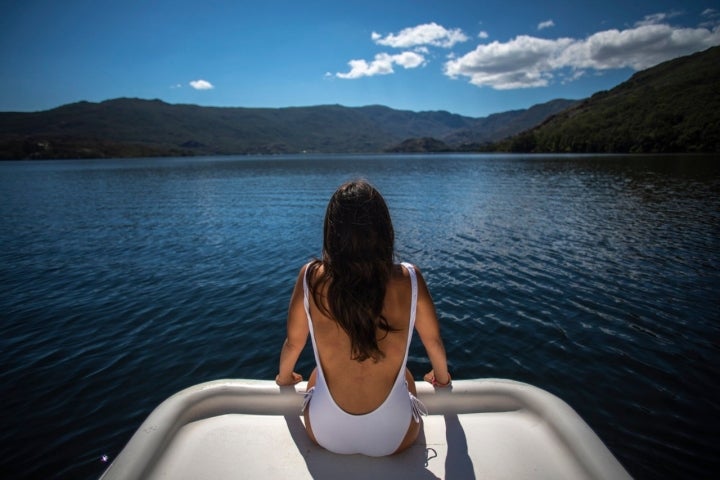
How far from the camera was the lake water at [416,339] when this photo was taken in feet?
20.5

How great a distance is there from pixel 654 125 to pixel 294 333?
17422 centimetres

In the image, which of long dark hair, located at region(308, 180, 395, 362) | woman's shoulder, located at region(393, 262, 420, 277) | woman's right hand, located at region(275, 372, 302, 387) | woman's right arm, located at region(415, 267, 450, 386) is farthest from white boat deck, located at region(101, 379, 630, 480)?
woman's shoulder, located at region(393, 262, 420, 277)

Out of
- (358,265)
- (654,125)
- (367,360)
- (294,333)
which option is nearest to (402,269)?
(358,265)

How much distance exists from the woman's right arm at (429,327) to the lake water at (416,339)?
430 centimetres

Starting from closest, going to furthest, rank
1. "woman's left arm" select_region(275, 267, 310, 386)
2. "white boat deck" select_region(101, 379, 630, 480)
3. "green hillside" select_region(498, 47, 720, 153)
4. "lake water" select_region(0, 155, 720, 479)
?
1. "white boat deck" select_region(101, 379, 630, 480)
2. "woman's left arm" select_region(275, 267, 310, 386)
3. "lake water" select_region(0, 155, 720, 479)
4. "green hillside" select_region(498, 47, 720, 153)

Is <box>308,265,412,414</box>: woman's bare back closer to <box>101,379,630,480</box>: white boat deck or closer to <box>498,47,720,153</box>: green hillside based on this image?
<box>101,379,630,480</box>: white boat deck

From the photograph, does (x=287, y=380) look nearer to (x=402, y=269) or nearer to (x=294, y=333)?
(x=294, y=333)

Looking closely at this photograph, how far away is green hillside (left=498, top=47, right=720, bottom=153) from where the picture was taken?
112m

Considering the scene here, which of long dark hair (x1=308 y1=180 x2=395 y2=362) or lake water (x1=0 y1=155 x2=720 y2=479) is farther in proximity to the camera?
lake water (x1=0 y1=155 x2=720 y2=479)

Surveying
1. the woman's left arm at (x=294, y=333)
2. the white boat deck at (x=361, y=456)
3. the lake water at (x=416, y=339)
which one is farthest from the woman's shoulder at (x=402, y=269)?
the lake water at (x=416, y=339)

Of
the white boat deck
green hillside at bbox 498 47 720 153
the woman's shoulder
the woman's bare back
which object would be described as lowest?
the white boat deck

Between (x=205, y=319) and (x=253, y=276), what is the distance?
3.80 meters

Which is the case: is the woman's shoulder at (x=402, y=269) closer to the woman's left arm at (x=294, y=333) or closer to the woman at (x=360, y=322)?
the woman at (x=360, y=322)

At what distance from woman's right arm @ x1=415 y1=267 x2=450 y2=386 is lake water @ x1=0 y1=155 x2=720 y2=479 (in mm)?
4297
